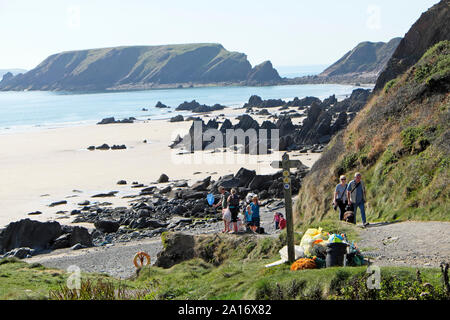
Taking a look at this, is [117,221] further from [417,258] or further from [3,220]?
[417,258]

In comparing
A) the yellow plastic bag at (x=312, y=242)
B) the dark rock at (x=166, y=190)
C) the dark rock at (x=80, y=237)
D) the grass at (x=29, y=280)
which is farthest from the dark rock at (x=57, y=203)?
the yellow plastic bag at (x=312, y=242)

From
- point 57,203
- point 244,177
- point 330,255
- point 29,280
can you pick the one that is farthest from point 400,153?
point 57,203

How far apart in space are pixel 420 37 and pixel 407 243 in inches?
750

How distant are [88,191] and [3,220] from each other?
7.74 meters

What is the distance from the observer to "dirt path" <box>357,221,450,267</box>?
11.5m

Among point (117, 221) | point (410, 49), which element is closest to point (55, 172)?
point (117, 221)

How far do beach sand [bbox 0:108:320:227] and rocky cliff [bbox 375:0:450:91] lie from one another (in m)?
13.1

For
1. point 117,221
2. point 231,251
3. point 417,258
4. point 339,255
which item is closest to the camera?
point 339,255

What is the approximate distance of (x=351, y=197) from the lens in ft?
53.5

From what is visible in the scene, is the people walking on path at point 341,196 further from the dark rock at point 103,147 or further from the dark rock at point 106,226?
the dark rock at point 103,147

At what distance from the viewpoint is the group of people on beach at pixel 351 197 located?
53.3 feet

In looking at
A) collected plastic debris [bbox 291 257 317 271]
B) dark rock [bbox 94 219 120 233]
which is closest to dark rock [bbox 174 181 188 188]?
dark rock [bbox 94 219 120 233]

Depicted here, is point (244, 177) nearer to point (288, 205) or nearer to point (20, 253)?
point (20, 253)
